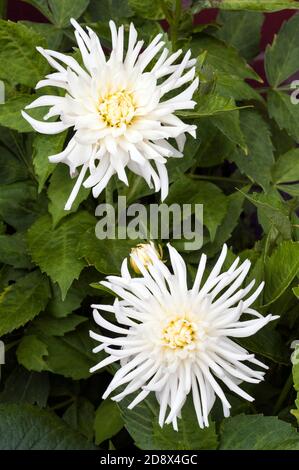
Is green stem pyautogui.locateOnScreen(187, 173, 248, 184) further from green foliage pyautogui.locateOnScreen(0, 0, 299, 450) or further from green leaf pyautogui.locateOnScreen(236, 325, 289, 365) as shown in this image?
green leaf pyautogui.locateOnScreen(236, 325, 289, 365)

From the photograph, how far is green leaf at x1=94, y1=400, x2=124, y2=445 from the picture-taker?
Result: 572mm

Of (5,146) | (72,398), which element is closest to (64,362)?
(72,398)

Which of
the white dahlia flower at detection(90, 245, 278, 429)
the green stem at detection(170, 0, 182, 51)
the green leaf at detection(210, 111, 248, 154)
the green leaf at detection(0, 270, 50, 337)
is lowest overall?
the green leaf at detection(0, 270, 50, 337)

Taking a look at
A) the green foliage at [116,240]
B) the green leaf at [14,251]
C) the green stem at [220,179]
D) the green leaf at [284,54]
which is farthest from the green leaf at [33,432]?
the green leaf at [284,54]

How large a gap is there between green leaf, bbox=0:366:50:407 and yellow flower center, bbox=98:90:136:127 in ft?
0.76

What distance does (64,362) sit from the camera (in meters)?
0.59

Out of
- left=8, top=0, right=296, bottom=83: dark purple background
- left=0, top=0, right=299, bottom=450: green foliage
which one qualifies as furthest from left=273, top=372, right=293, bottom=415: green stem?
left=8, top=0, right=296, bottom=83: dark purple background

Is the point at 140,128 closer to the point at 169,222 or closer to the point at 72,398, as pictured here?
the point at 169,222

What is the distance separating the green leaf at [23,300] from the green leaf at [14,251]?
11 millimetres

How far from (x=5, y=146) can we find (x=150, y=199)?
0.12 meters

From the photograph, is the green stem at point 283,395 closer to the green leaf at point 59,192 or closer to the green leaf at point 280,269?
the green leaf at point 280,269

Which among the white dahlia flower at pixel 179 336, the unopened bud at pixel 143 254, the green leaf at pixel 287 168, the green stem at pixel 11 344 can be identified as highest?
the green leaf at pixel 287 168

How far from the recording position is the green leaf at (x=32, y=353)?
0.56 meters

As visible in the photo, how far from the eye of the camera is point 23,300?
1.87 ft
